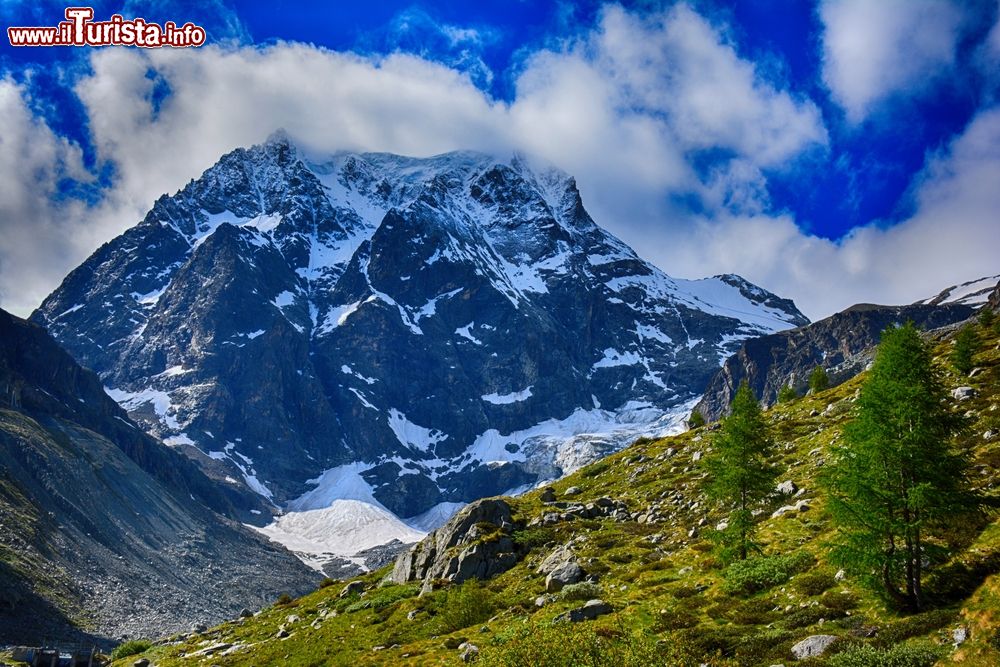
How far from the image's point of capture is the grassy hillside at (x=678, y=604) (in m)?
19.5

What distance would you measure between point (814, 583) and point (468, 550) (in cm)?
2526

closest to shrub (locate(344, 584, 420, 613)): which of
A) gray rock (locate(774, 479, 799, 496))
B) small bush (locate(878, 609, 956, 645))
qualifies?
gray rock (locate(774, 479, 799, 496))

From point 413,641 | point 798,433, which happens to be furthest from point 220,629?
point 798,433

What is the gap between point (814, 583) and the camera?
25875 mm

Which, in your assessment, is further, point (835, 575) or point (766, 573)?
point (766, 573)

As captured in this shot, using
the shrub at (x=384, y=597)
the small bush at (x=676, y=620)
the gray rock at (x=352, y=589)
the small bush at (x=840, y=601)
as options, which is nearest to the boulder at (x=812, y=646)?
the small bush at (x=840, y=601)

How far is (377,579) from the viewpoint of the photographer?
60.1m

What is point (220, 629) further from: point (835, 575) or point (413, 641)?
point (835, 575)

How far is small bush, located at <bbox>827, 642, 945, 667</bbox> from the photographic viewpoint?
1780cm

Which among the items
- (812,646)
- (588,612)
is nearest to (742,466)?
(588,612)

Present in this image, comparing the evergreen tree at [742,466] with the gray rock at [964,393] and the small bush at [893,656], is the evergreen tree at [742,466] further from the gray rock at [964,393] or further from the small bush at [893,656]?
the small bush at [893,656]

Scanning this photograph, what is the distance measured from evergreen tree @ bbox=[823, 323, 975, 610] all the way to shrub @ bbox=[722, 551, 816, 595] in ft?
14.9

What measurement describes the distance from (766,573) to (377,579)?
130 ft

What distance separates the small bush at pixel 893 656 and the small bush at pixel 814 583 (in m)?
6.49
